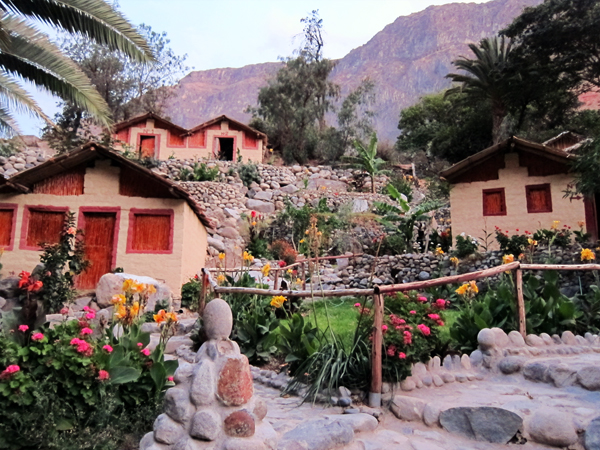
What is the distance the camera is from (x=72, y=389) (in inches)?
154

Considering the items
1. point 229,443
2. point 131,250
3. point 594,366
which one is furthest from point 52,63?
point 594,366

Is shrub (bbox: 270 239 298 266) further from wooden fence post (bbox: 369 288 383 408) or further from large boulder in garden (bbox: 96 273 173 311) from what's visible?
wooden fence post (bbox: 369 288 383 408)

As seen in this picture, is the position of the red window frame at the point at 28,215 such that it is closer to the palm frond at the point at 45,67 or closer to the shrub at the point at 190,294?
the shrub at the point at 190,294

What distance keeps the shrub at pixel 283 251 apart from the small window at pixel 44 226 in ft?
27.0

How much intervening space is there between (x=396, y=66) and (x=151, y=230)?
118 meters

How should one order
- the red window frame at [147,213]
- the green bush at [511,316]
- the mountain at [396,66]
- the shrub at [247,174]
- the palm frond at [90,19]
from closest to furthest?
the green bush at [511,316] < the palm frond at [90,19] < the red window frame at [147,213] < the shrub at [247,174] < the mountain at [396,66]

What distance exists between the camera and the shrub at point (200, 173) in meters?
24.0

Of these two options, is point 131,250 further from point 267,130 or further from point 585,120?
point 585,120

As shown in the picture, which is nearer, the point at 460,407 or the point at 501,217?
the point at 460,407

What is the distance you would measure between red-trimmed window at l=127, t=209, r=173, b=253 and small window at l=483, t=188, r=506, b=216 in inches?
433

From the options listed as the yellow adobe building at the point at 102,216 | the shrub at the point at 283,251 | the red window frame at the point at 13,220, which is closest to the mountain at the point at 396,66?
the shrub at the point at 283,251

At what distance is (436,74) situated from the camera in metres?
111

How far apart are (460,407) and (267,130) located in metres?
31.3

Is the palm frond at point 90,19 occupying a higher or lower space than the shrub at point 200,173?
lower
